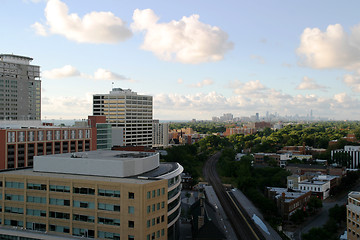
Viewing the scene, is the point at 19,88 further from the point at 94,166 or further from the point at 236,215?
the point at 94,166

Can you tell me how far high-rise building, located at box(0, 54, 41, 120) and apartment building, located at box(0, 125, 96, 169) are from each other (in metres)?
86.0

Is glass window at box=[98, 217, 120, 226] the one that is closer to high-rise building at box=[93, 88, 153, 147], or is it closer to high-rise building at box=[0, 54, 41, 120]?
high-rise building at box=[93, 88, 153, 147]

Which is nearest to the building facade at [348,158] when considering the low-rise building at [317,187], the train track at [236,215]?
the low-rise building at [317,187]

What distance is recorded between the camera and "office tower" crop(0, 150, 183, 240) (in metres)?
43.3

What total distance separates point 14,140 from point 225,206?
174ft

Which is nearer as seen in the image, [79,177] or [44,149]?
[79,177]

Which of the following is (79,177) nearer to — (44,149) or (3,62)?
(44,149)

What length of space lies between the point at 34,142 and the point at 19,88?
3914 inches

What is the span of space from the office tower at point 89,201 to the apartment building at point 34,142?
32.5 m

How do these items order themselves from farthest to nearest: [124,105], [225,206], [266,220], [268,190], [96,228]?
[124,105]
[268,190]
[225,206]
[266,220]
[96,228]

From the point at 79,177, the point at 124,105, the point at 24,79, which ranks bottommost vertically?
the point at 79,177

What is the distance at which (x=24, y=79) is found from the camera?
174m

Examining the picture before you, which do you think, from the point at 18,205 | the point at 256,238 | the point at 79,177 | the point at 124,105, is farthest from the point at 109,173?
the point at 124,105

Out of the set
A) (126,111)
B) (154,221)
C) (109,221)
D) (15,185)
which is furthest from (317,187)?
(126,111)
